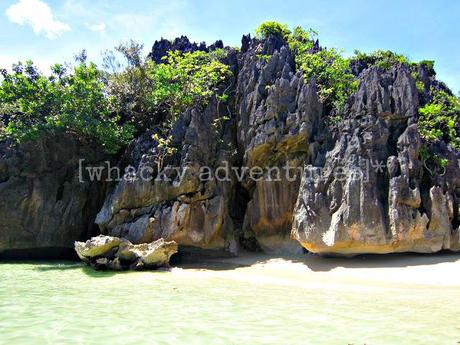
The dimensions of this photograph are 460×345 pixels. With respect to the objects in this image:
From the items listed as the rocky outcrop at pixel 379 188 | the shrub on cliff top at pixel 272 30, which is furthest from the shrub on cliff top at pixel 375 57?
the rocky outcrop at pixel 379 188

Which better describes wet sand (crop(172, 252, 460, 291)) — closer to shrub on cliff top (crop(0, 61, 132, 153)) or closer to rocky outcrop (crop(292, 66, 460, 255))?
rocky outcrop (crop(292, 66, 460, 255))

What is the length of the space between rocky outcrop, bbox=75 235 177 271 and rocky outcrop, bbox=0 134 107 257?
15.4 feet

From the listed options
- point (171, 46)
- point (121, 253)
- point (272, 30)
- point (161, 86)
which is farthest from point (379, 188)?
point (171, 46)

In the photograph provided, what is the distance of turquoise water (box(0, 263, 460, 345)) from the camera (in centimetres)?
607

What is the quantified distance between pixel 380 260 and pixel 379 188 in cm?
273

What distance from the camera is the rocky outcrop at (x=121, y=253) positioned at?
14312mm

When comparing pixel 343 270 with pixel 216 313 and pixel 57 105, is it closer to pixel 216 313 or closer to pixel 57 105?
pixel 216 313

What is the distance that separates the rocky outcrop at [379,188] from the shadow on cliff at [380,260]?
35 centimetres

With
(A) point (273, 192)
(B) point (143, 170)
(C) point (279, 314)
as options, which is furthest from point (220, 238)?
(C) point (279, 314)

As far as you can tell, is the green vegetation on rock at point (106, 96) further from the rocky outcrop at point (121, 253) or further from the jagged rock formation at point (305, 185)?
the rocky outcrop at point (121, 253)

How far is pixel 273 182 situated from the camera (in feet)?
56.6

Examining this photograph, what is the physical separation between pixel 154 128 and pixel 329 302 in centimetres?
1370

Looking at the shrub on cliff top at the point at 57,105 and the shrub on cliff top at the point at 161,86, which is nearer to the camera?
the shrub on cliff top at the point at 57,105

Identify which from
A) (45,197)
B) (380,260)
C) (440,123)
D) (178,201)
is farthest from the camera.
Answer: (45,197)
